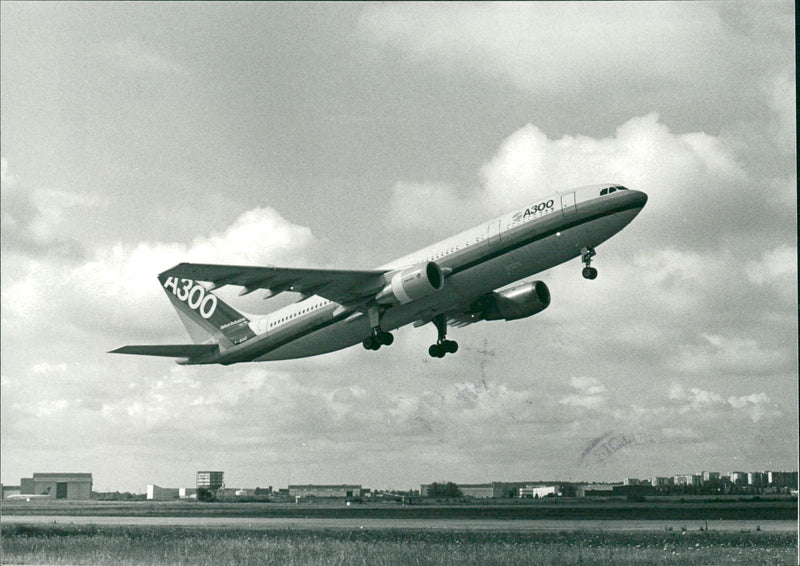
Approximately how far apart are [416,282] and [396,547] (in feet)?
23.1

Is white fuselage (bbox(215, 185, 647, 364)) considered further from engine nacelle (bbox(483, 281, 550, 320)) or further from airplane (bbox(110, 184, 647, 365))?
engine nacelle (bbox(483, 281, 550, 320))

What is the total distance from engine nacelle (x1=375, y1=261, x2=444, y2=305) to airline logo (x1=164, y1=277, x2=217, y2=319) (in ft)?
30.4

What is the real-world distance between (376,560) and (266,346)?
12.2m

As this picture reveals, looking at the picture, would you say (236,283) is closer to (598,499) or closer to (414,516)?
(414,516)

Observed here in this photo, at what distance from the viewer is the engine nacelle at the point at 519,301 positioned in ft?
80.2

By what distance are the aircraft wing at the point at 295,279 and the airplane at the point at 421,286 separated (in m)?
0.03

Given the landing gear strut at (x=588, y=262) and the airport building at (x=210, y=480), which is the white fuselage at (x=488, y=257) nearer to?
the landing gear strut at (x=588, y=262)

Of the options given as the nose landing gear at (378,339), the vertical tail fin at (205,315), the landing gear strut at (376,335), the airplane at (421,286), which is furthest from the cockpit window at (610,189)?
the vertical tail fin at (205,315)

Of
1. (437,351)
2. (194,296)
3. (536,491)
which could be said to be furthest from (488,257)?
(536,491)

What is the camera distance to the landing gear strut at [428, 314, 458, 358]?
26.3m

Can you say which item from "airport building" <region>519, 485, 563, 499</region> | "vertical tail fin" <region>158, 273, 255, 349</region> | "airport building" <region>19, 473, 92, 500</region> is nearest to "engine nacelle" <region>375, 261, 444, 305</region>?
"vertical tail fin" <region>158, 273, 255, 349</region>

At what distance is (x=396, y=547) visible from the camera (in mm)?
17344

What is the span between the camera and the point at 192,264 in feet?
67.7

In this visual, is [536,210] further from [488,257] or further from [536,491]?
[536,491]
